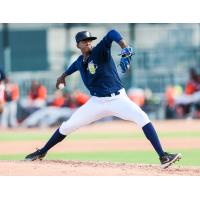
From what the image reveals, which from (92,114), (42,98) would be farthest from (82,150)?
(42,98)

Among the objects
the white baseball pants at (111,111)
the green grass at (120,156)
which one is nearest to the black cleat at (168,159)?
the white baseball pants at (111,111)

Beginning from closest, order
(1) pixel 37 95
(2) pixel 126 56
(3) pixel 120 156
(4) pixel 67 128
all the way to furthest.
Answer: (2) pixel 126 56, (4) pixel 67 128, (3) pixel 120 156, (1) pixel 37 95

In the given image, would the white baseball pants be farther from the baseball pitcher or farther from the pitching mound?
the pitching mound

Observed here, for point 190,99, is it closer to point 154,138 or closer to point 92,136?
point 92,136

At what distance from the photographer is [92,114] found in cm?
626

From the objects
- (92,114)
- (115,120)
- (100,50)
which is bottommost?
(115,120)

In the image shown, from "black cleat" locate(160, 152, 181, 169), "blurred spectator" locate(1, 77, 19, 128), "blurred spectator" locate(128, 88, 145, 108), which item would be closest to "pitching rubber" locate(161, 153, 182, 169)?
"black cleat" locate(160, 152, 181, 169)

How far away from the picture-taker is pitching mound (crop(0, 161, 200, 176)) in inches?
229

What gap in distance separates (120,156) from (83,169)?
2.40m

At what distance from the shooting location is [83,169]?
6012 mm

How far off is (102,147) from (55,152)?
2.60 ft

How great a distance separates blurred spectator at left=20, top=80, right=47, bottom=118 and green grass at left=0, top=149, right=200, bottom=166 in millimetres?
5702

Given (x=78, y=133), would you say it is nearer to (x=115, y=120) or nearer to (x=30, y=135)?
(x=30, y=135)

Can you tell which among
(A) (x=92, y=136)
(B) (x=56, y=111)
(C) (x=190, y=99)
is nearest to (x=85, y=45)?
(A) (x=92, y=136)
